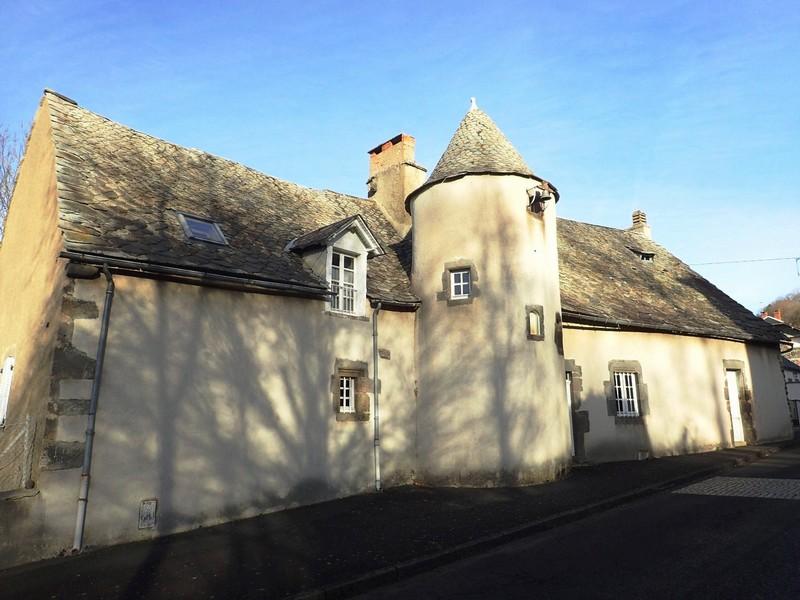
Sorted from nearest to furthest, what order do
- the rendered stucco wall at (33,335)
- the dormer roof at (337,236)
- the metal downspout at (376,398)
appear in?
the rendered stucco wall at (33,335) → the dormer roof at (337,236) → the metal downspout at (376,398)

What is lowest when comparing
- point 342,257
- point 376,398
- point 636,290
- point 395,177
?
point 376,398

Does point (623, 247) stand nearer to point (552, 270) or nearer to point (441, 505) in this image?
point (552, 270)

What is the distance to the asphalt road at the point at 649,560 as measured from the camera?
5223 millimetres

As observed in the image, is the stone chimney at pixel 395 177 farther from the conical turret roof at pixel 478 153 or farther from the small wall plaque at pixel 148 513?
the small wall plaque at pixel 148 513

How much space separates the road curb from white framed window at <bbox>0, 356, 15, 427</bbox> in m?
7.00

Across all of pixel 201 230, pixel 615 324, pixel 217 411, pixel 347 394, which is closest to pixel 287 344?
pixel 217 411

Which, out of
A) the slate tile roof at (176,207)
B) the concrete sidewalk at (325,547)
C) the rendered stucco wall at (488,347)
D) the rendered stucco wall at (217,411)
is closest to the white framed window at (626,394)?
the rendered stucco wall at (488,347)

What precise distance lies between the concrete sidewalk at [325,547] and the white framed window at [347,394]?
65.6 inches

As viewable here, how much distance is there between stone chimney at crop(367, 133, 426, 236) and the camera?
16.5 m

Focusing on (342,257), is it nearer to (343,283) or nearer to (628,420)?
(343,283)

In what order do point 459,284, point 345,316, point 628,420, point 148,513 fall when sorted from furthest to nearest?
point 628,420, point 459,284, point 345,316, point 148,513

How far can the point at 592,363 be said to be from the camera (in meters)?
13.9

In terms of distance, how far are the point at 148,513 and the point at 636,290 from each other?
14.7 meters

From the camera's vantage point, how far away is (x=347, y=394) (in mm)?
10922
